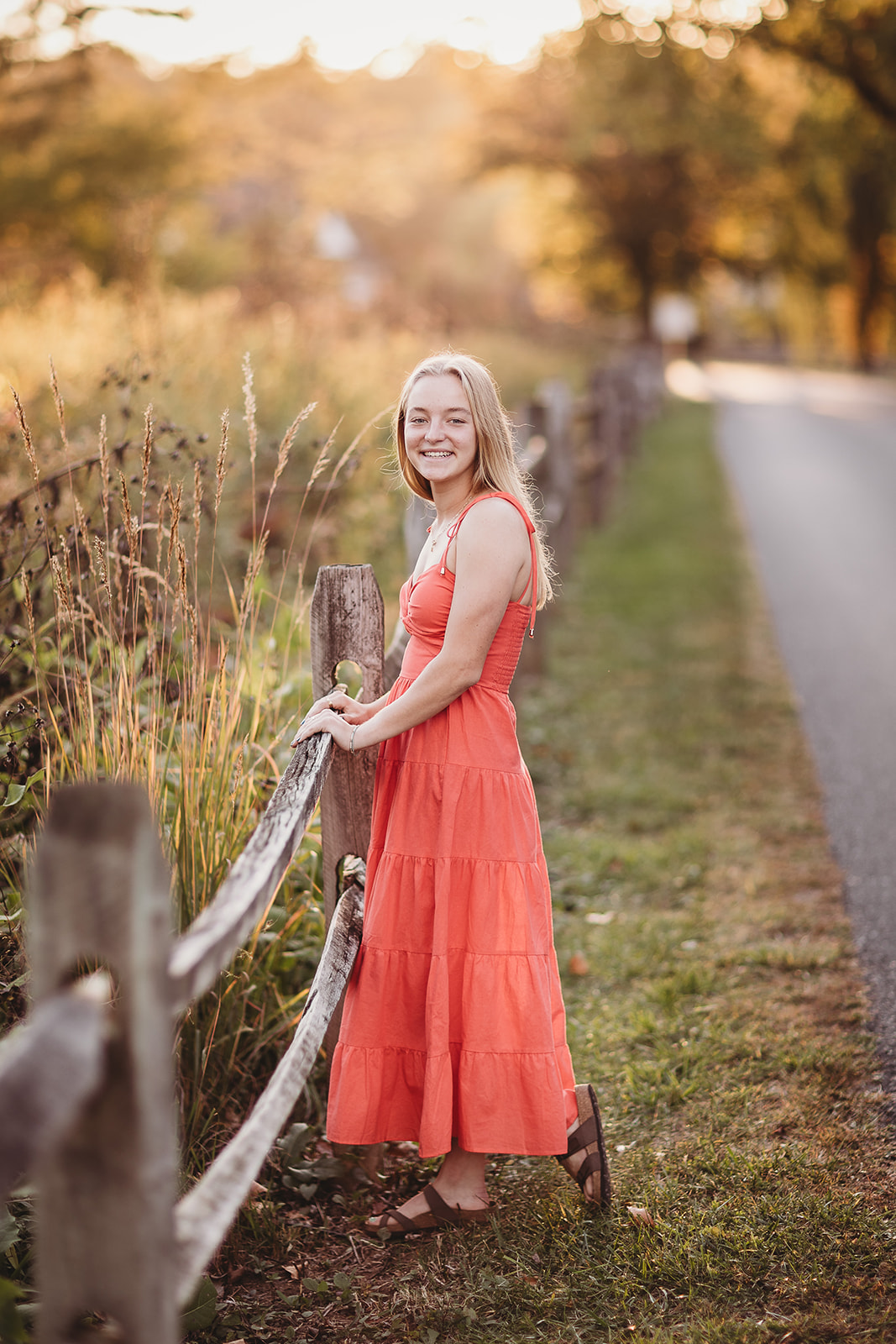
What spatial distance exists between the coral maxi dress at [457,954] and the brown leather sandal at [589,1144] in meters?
0.06

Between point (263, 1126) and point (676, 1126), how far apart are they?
1.52 meters

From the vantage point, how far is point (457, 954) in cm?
243

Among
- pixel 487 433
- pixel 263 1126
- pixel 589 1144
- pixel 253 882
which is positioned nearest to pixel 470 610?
pixel 487 433

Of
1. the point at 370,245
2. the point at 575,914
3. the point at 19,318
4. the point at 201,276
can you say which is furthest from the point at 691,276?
the point at 575,914

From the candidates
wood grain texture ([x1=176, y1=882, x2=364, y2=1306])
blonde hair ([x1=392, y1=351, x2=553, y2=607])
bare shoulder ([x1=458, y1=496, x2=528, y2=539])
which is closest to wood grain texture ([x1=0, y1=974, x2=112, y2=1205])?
wood grain texture ([x1=176, y1=882, x2=364, y2=1306])

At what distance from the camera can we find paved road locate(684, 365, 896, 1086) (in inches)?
165

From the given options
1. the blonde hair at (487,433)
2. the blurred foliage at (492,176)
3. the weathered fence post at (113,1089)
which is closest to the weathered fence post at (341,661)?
the blonde hair at (487,433)

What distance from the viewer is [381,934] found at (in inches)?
97.2

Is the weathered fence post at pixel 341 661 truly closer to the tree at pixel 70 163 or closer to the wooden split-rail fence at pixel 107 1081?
the wooden split-rail fence at pixel 107 1081

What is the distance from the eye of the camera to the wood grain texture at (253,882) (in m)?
1.40

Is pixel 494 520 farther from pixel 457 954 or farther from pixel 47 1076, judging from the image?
pixel 47 1076

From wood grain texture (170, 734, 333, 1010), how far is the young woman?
0.17 meters

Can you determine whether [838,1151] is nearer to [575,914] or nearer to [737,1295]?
[737,1295]

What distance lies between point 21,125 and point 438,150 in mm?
28469
